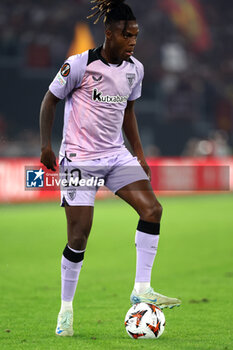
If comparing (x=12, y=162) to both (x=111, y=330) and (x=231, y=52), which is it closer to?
(x=111, y=330)

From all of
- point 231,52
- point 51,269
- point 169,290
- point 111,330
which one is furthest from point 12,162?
point 231,52

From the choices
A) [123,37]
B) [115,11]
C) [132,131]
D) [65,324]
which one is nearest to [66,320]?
[65,324]

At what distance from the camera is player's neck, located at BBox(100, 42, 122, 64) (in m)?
5.41

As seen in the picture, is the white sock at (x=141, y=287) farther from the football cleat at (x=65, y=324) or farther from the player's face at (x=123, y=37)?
the player's face at (x=123, y=37)

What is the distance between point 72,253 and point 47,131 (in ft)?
3.01

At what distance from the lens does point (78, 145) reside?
5449 millimetres

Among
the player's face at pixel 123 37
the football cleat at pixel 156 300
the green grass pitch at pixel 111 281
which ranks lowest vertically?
the green grass pitch at pixel 111 281

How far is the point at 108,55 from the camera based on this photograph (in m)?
5.43

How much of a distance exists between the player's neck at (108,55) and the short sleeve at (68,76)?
0.52 ft

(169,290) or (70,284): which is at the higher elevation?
(70,284)

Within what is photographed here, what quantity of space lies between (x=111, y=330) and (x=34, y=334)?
61 cm

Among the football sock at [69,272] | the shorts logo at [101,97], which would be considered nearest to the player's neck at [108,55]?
the shorts logo at [101,97]

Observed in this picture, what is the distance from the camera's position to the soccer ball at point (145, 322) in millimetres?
5160

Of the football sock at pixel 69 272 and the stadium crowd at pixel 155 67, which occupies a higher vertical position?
the football sock at pixel 69 272
